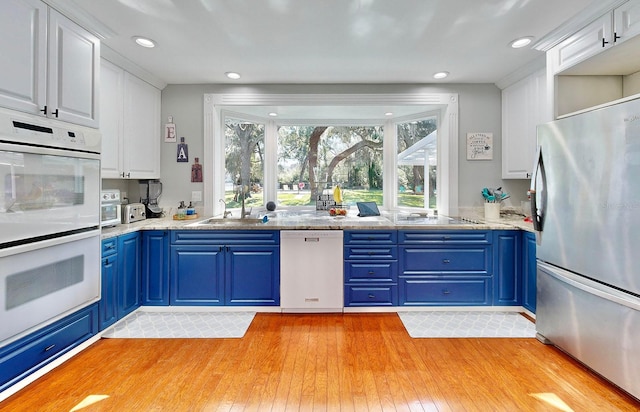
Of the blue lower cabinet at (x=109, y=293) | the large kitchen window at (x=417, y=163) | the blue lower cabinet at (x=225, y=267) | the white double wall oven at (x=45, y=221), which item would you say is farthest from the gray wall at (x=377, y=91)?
the white double wall oven at (x=45, y=221)

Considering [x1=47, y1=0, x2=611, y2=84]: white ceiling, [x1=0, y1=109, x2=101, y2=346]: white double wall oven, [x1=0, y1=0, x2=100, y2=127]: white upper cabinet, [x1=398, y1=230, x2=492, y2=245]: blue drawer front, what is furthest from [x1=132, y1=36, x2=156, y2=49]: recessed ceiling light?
[x1=398, y1=230, x2=492, y2=245]: blue drawer front

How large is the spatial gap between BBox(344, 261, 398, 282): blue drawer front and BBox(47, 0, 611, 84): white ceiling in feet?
6.18

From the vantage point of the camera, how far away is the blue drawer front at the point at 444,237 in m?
2.82

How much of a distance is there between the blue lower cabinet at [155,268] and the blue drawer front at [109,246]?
33 centimetres

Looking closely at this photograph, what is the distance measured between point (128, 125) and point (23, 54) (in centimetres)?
117

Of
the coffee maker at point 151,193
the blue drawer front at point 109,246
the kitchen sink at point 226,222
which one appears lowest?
the blue drawer front at point 109,246

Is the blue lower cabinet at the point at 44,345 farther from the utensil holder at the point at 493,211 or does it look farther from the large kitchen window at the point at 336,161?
the utensil holder at the point at 493,211

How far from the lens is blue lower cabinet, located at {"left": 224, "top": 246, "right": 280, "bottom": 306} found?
2811 millimetres

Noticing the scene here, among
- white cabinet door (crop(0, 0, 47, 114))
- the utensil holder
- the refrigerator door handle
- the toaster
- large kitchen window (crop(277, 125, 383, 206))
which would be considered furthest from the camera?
large kitchen window (crop(277, 125, 383, 206))

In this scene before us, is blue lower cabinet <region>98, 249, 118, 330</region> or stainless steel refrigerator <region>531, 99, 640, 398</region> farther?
blue lower cabinet <region>98, 249, 118, 330</region>

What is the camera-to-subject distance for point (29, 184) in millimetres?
1727

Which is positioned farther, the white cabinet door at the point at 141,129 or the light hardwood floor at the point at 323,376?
the white cabinet door at the point at 141,129

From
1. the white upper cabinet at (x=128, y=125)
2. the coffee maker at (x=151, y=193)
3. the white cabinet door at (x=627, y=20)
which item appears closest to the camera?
the white cabinet door at (x=627, y=20)

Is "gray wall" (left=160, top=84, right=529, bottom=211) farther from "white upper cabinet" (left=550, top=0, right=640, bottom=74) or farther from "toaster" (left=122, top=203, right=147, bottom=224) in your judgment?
"white upper cabinet" (left=550, top=0, right=640, bottom=74)
